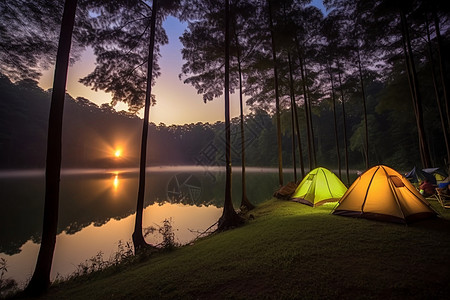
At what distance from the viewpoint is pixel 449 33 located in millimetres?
9797

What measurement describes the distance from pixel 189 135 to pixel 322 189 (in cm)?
8995

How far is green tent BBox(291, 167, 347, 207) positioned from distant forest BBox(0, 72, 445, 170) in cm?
666

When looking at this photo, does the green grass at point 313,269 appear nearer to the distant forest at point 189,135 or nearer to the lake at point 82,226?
the lake at point 82,226

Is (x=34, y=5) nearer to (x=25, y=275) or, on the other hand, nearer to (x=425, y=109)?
A: (x=25, y=275)

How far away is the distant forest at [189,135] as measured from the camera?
2741 centimetres

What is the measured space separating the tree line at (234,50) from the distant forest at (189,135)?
2.52 metres

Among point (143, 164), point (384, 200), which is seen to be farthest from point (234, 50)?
point (384, 200)

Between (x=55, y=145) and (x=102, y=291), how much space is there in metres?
3.24

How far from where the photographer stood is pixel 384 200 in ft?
16.9

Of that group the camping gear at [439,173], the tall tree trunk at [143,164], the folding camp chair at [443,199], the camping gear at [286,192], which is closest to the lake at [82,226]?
the tall tree trunk at [143,164]

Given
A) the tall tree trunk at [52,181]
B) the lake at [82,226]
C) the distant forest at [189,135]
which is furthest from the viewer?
the distant forest at [189,135]

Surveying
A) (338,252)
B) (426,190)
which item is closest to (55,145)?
(338,252)

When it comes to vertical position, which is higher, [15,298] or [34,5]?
[34,5]

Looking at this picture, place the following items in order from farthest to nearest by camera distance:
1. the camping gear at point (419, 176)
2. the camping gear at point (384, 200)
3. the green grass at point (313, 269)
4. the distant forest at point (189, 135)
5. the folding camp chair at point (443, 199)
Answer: the distant forest at point (189, 135) < the camping gear at point (419, 176) < the folding camp chair at point (443, 199) < the camping gear at point (384, 200) < the green grass at point (313, 269)
